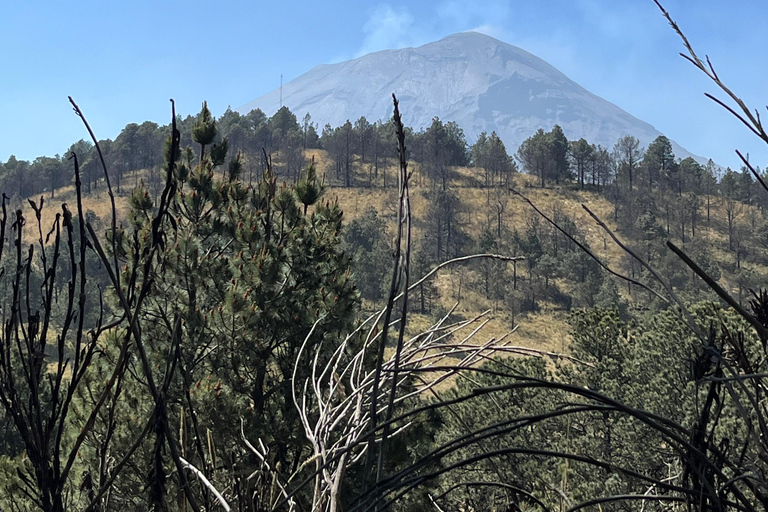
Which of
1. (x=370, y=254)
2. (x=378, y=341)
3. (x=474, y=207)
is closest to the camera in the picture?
(x=378, y=341)

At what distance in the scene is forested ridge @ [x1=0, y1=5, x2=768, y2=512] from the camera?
0.67 metres

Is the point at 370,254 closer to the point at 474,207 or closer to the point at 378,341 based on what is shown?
the point at 474,207

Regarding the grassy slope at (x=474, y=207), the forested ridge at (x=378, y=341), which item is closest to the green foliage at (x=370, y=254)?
the forested ridge at (x=378, y=341)

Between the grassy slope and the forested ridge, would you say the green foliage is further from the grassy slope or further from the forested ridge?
the grassy slope

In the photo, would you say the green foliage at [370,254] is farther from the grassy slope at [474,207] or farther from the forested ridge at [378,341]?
the grassy slope at [474,207]

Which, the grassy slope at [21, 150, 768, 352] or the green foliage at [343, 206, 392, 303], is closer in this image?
the green foliage at [343, 206, 392, 303]

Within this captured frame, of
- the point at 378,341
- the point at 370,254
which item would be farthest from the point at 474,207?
the point at 378,341

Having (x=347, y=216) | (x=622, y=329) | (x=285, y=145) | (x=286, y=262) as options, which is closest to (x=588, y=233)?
(x=347, y=216)

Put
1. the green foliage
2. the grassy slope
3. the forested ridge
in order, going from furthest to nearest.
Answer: the grassy slope
the green foliage
the forested ridge

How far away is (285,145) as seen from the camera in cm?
7081

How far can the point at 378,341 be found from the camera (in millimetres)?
7309

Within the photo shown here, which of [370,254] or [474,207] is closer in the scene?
[370,254]

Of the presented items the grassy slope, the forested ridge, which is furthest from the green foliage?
the grassy slope

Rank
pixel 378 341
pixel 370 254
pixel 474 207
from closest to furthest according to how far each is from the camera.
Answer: pixel 378 341, pixel 370 254, pixel 474 207
